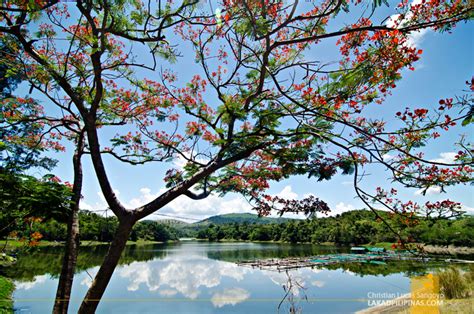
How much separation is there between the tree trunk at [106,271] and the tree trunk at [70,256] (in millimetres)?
506

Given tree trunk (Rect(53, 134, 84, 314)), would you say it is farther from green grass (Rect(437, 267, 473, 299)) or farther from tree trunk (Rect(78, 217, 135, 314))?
green grass (Rect(437, 267, 473, 299))

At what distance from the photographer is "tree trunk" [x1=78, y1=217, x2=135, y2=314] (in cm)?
323

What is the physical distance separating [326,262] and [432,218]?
67.1ft

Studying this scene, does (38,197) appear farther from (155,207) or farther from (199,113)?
(199,113)

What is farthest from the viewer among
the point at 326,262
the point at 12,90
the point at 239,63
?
the point at 326,262

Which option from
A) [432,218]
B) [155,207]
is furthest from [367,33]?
[155,207]

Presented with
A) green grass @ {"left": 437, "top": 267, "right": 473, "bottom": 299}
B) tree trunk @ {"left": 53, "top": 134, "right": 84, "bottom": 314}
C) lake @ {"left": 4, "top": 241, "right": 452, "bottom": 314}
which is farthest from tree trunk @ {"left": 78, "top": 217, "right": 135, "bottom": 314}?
green grass @ {"left": 437, "top": 267, "right": 473, "bottom": 299}

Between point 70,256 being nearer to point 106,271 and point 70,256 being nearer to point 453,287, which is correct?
point 106,271

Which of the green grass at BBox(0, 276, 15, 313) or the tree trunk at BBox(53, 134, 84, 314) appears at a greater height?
the tree trunk at BBox(53, 134, 84, 314)

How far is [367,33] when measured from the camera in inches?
122

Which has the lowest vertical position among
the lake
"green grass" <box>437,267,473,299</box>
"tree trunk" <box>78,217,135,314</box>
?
the lake

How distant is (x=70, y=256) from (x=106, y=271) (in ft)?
2.93

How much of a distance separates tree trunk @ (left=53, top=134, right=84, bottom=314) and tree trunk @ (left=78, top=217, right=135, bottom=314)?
1.66ft

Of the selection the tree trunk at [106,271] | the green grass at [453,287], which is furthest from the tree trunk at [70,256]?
the green grass at [453,287]
